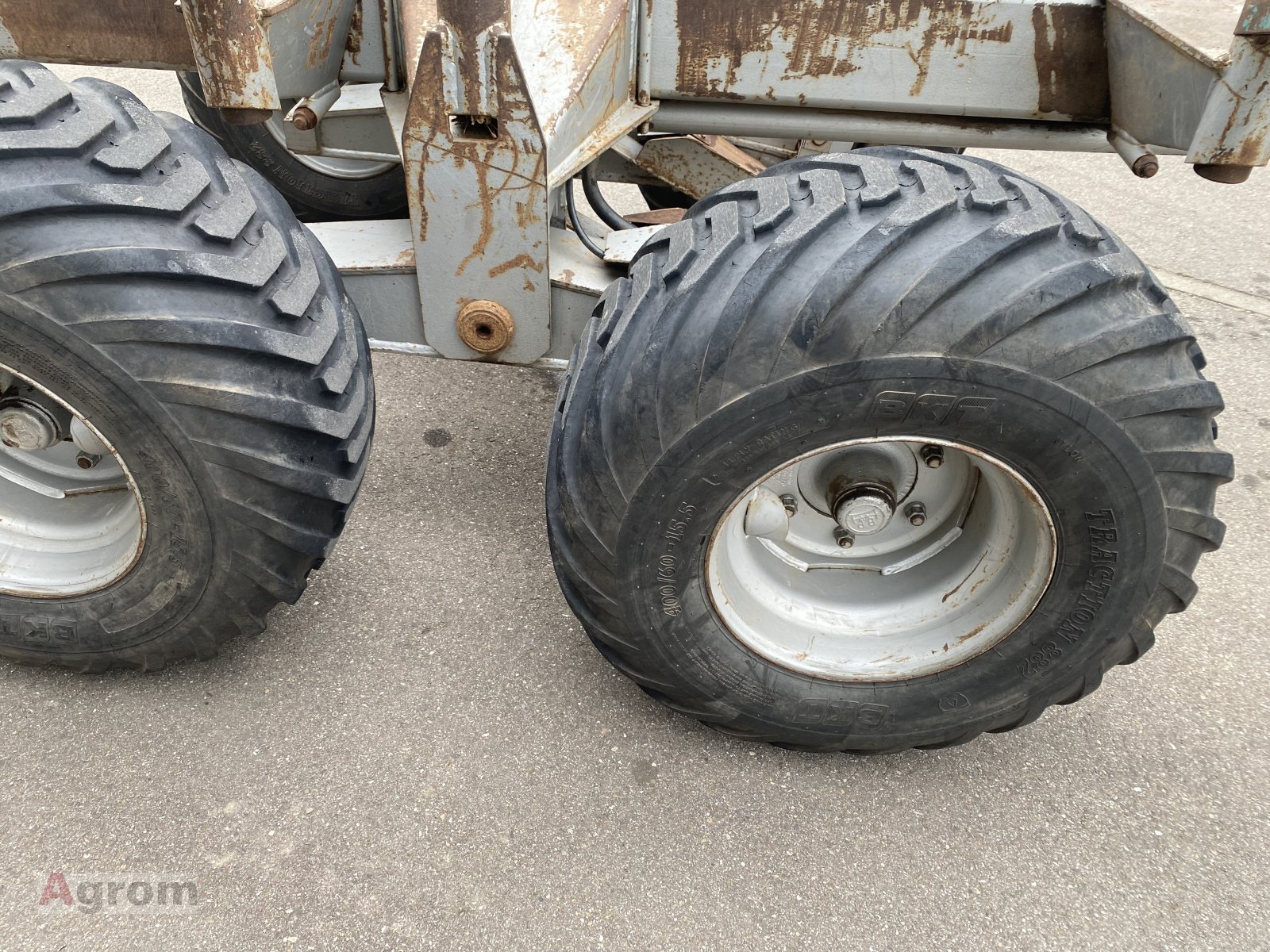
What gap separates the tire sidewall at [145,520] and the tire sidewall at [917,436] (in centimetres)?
79

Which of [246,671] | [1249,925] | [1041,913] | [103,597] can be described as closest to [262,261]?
[103,597]

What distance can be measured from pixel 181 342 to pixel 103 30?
1111mm

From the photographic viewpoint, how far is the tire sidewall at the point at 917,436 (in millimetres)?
1500

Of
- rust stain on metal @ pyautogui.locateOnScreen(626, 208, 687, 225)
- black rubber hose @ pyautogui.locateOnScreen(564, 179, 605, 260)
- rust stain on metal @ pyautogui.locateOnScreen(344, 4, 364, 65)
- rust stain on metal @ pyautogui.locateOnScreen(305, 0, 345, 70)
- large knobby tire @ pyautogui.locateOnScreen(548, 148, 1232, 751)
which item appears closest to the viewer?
large knobby tire @ pyautogui.locateOnScreen(548, 148, 1232, 751)

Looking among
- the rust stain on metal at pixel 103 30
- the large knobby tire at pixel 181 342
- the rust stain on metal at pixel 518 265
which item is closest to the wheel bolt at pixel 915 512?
the rust stain on metal at pixel 518 265

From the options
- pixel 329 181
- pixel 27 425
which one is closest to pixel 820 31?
pixel 27 425

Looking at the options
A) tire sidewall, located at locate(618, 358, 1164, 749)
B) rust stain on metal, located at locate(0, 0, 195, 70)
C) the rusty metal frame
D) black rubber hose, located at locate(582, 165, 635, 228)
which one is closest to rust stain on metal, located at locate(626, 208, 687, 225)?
black rubber hose, located at locate(582, 165, 635, 228)

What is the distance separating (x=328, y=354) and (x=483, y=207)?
1.43 ft

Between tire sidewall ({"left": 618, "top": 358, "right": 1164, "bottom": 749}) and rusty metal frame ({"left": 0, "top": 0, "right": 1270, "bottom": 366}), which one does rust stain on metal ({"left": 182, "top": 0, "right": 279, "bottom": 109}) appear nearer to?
rusty metal frame ({"left": 0, "top": 0, "right": 1270, "bottom": 366})

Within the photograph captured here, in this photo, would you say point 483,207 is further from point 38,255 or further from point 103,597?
point 103,597

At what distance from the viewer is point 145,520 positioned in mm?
1794

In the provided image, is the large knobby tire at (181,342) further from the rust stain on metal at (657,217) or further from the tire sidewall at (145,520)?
the rust stain on metal at (657,217)

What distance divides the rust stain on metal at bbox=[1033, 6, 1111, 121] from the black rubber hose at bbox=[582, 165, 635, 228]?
1.19 metres

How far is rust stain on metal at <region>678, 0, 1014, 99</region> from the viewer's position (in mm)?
1991
